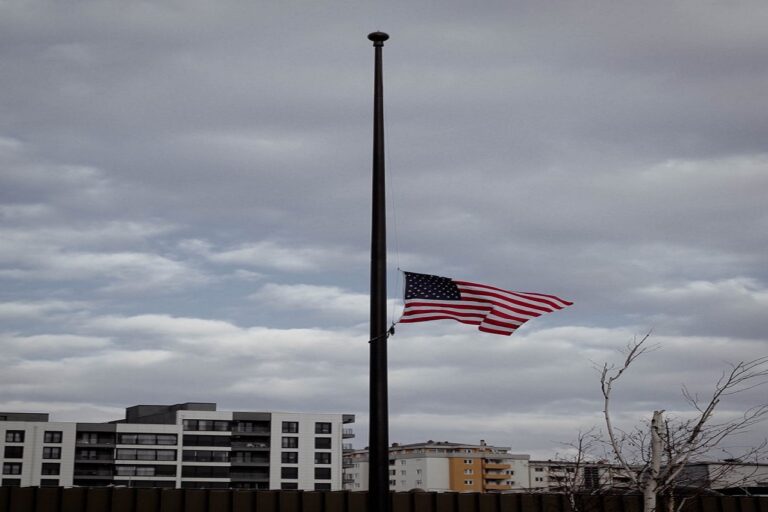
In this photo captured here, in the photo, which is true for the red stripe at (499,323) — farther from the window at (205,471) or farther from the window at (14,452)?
the window at (14,452)

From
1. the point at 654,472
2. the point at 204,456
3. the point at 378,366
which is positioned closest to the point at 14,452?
the point at 204,456

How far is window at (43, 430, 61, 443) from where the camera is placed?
13862cm

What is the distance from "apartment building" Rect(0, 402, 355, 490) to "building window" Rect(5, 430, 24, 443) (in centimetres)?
15

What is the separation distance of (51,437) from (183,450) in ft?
64.8

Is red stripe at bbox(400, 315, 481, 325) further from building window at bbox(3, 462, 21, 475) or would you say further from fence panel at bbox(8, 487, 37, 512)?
building window at bbox(3, 462, 21, 475)

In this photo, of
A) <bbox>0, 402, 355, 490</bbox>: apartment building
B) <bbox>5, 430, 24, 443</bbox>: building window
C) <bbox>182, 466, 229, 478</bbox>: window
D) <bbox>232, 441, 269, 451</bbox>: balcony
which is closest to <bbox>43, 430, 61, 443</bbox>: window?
<bbox>0, 402, 355, 490</bbox>: apartment building

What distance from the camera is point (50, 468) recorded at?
138m

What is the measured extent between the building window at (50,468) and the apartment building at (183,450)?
15 cm

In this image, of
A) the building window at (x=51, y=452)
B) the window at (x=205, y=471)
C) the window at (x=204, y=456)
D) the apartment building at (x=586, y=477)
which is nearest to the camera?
the apartment building at (x=586, y=477)

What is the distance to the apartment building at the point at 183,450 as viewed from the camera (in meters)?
138

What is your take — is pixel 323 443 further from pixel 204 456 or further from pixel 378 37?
pixel 378 37

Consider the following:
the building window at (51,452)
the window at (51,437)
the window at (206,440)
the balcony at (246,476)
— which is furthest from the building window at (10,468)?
the balcony at (246,476)

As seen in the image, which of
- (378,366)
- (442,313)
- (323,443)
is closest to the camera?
(378,366)

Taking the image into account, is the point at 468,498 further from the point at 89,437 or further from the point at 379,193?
the point at 89,437
